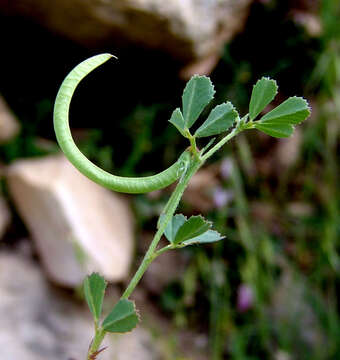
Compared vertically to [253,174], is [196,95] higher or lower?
lower

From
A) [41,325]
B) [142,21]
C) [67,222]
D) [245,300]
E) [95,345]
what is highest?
[142,21]

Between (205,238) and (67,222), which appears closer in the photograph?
(205,238)

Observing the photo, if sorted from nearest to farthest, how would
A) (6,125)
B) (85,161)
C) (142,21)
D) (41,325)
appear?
(85,161)
(41,325)
(142,21)
(6,125)

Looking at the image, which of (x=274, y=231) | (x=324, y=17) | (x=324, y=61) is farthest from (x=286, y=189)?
(x=324, y=17)

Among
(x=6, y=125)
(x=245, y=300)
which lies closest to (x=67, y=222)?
(x=6, y=125)

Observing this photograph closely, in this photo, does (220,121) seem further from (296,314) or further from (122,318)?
(296,314)

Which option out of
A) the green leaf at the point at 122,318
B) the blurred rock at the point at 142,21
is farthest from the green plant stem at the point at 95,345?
the blurred rock at the point at 142,21

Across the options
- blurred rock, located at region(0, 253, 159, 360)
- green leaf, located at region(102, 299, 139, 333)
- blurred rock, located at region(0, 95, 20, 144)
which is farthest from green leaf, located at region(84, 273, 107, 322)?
blurred rock, located at region(0, 95, 20, 144)
